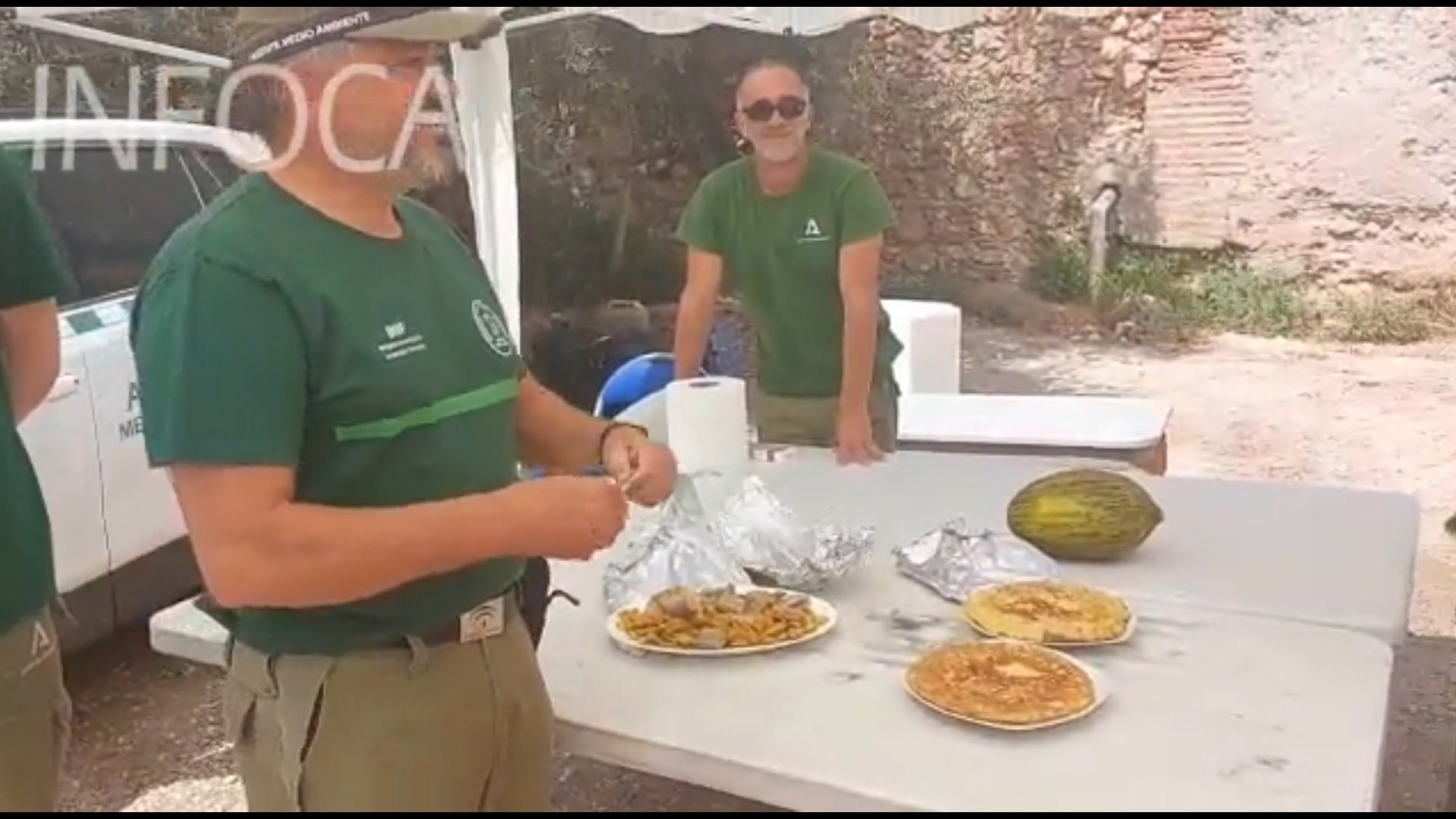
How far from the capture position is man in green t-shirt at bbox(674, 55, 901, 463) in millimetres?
1542

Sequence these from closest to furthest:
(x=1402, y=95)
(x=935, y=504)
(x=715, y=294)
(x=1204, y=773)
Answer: (x=1204, y=773)
(x=1402, y=95)
(x=935, y=504)
(x=715, y=294)

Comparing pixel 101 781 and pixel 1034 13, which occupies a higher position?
pixel 1034 13

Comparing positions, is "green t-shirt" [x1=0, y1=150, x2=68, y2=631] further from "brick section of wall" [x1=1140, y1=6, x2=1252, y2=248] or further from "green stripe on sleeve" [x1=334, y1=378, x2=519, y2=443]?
"brick section of wall" [x1=1140, y1=6, x2=1252, y2=248]

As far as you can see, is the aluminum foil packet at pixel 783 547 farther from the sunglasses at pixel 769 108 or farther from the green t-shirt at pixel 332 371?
the sunglasses at pixel 769 108

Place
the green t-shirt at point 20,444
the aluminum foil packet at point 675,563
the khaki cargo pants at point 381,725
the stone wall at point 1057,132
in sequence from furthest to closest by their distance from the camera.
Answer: the stone wall at point 1057,132
the aluminum foil packet at point 675,563
the green t-shirt at point 20,444
the khaki cargo pants at point 381,725

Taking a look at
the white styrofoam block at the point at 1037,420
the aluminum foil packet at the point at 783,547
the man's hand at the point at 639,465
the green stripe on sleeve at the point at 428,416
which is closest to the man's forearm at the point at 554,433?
the man's hand at the point at 639,465

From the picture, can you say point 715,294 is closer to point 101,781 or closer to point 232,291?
point 101,781

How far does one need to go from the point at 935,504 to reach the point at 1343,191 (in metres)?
0.53

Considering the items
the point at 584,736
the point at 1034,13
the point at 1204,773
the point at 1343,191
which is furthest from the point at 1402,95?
the point at 584,736

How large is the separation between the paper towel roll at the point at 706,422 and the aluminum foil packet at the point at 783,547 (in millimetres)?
294

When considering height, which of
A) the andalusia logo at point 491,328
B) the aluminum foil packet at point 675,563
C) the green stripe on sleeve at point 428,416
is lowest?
the aluminum foil packet at point 675,563

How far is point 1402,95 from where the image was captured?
136cm

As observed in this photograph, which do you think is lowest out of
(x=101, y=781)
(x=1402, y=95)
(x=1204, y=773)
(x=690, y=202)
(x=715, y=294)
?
(x=101, y=781)

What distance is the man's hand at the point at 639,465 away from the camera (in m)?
0.94
